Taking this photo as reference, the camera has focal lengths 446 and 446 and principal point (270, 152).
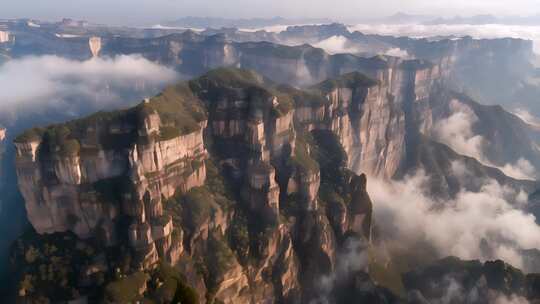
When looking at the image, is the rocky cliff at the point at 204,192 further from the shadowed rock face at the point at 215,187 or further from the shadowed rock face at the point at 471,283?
the shadowed rock face at the point at 471,283

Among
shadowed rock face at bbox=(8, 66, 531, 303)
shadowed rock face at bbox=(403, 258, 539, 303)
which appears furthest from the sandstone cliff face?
shadowed rock face at bbox=(403, 258, 539, 303)

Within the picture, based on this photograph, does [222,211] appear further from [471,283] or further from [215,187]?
[471,283]

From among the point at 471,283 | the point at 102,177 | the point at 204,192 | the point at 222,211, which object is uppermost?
the point at 102,177

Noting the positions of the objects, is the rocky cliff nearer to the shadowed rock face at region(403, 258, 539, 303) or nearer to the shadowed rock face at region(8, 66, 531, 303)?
the shadowed rock face at region(8, 66, 531, 303)

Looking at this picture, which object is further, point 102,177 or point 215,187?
point 215,187

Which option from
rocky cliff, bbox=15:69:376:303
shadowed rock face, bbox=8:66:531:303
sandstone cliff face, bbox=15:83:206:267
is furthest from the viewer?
shadowed rock face, bbox=8:66:531:303

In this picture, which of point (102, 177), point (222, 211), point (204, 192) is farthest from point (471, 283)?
point (102, 177)

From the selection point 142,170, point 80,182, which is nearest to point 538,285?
point 142,170

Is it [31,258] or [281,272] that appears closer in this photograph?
[31,258]

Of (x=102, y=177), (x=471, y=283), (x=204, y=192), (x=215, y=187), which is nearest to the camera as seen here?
(x=102, y=177)

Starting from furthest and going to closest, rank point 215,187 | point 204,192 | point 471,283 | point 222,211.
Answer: point 471,283, point 215,187, point 204,192, point 222,211

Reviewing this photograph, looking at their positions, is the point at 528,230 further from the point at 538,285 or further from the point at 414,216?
the point at 538,285
